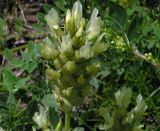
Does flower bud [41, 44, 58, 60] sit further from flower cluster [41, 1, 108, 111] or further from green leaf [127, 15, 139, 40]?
green leaf [127, 15, 139, 40]

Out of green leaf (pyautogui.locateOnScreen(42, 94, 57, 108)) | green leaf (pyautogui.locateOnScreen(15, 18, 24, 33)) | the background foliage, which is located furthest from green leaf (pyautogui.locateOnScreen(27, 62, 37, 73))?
green leaf (pyautogui.locateOnScreen(15, 18, 24, 33))

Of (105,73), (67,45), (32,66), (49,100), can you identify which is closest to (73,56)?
(67,45)

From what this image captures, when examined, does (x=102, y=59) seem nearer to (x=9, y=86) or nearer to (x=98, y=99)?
(x=98, y=99)

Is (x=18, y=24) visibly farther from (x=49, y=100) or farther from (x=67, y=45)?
(x=67, y=45)

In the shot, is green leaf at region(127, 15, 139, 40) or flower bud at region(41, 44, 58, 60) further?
green leaf at region(127, 15, 139, 40)

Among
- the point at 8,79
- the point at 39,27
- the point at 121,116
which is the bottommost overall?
the point at 8,79
